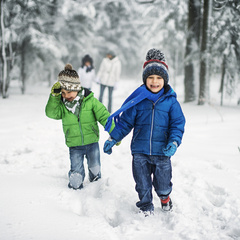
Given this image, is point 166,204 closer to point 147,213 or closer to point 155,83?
point 147,213

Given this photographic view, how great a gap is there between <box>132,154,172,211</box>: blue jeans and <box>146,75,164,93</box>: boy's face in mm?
754

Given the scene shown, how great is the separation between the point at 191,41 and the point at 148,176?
9390mm

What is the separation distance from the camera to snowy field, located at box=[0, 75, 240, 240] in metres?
2.49

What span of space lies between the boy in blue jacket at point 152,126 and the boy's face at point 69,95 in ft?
2.38

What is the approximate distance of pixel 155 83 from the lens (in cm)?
284

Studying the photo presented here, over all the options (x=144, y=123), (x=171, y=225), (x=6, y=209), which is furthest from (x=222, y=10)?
(x=6, y=209)

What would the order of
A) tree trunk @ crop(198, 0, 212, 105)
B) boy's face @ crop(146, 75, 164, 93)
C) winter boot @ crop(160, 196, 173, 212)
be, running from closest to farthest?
boy's face @ crop(146, 75, 164, 93) < winter boot @ crop(160, 196, 173, 212) < tree trunk @ crop(198, 0, 212, 105)

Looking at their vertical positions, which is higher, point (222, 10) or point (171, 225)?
point (222, 10)

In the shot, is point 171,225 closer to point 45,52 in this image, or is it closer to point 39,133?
point 39,133

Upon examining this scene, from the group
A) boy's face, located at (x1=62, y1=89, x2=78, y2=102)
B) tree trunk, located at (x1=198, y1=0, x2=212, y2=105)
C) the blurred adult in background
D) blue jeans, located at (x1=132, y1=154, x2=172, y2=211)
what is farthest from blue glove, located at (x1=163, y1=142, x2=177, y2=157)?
tree trunk, located at (x1=198, y1=0, x2=212, y2=105)

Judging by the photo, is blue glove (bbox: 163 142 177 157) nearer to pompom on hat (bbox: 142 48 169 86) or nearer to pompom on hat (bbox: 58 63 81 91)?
pompom on hat (bbox: 142 48 169 86)

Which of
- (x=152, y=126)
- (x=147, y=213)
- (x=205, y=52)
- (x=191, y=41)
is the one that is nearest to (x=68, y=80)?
(x=152, y=126)

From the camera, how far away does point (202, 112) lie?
912cm

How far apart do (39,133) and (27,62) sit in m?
9.72
